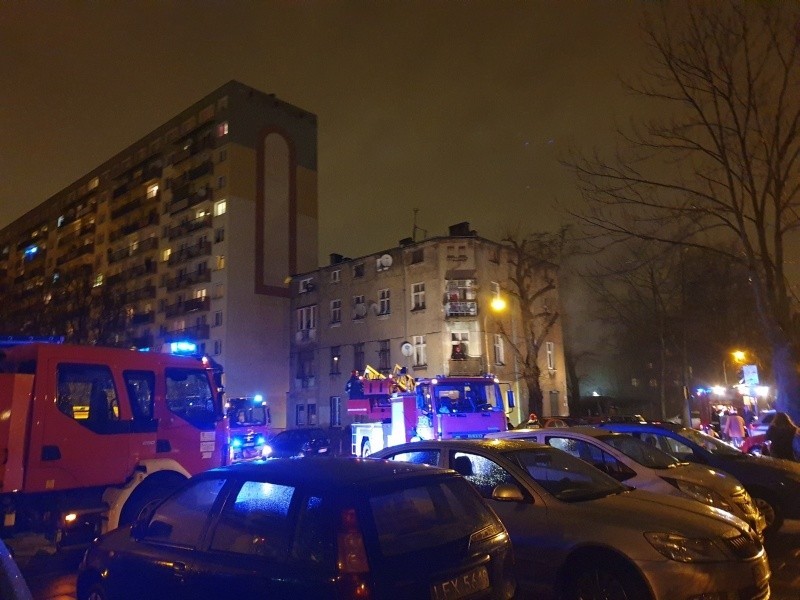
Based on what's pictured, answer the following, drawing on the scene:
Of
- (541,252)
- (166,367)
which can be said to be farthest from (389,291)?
(166,367)

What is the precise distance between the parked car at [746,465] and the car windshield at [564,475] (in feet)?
12.7

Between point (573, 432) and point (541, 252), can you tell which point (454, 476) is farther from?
point (541, 252)

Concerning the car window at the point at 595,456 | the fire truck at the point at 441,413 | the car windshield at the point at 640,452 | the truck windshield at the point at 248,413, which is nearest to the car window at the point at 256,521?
the car window at the point at 595,456

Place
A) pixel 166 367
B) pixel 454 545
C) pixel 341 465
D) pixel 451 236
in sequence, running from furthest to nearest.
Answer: pixel 451 236
pixel 166 367
pixel 341 465
pixel 454 545

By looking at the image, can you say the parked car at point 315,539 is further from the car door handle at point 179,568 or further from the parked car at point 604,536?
the parked car at point 604,536

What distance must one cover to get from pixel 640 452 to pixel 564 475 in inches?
106

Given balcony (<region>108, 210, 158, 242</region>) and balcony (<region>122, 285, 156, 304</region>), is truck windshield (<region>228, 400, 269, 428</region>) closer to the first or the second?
balcony (<region>122, 285, 156, 304</region>)

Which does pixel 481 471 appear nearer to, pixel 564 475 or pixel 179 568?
pixel 564 475

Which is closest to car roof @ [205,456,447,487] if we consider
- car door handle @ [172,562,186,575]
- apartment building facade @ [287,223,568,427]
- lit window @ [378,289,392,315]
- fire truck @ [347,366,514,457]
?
car door handle @ [172,562,186,575]

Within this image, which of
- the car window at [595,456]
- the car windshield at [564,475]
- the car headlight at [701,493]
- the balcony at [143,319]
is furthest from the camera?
the balcony at [143,319]

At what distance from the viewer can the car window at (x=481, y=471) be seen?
5.85m

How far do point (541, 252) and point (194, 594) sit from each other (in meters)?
30.3

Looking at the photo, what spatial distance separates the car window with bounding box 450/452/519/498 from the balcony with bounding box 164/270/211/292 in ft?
143

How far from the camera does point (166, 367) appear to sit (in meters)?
8.82
